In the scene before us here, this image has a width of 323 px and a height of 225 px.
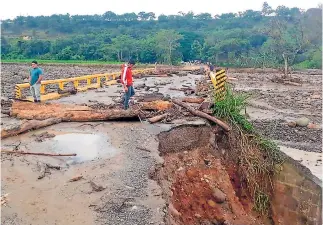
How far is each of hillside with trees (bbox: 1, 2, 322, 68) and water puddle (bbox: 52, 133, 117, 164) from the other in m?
31.7

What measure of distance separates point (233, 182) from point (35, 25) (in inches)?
3794

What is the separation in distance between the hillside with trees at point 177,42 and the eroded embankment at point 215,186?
97.6 ft

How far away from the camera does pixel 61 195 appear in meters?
6.37

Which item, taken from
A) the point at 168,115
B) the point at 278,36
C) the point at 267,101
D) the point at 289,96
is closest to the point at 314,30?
the point at 278,36

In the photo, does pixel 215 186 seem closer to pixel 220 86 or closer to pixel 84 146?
pixel 84 146

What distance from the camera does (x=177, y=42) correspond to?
6881 cm

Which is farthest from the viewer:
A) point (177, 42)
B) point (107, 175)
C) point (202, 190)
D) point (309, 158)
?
point (177, 42)

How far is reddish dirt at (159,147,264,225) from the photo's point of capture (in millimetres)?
7730

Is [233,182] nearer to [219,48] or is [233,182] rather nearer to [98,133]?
[98,133]

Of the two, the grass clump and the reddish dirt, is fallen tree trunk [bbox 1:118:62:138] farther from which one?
the grass clump

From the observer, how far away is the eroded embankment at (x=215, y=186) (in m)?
7.96

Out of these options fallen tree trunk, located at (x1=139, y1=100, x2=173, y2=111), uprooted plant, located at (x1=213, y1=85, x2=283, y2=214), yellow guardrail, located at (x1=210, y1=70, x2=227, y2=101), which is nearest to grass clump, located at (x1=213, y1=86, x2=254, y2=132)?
uprooted plant, located at (x1=213, y1=85, x2=283, y2=214)

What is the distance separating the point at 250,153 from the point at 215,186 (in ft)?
4.91

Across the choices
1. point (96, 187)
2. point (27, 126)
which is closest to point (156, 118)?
point (27, 126)
